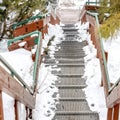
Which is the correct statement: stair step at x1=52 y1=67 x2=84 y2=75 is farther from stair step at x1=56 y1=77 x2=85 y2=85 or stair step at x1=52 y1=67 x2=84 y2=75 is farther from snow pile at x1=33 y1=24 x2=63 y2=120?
stair step at x1=56 y1=77 x2=85 y2=85

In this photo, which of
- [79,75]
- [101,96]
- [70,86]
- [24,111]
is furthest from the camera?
[79,75]

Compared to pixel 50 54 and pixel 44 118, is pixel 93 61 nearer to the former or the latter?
pixel 50 54

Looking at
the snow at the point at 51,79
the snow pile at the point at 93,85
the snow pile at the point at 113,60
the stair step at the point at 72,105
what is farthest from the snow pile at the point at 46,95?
the snow pile at the point at 113,60

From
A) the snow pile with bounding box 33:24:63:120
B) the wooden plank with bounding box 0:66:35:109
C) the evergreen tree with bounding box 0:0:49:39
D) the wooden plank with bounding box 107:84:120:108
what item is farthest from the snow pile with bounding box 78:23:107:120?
the evergreen tree with bounding box 0:0:49:39

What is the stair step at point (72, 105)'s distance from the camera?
17.5 feet

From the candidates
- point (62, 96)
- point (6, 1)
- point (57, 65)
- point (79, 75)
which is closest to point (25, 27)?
point (6, 1)

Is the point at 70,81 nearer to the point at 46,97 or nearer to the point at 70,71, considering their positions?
the point at 70,71

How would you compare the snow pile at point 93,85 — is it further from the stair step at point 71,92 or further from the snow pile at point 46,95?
the snow pile at point 46,95

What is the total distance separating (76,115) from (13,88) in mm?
2203

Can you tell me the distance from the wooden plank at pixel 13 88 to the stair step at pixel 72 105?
1051 millimetres

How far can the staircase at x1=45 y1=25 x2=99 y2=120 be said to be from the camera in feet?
16.9

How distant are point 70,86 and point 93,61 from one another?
1230 mm

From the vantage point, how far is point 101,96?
218 inches

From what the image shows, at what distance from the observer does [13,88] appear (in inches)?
126
